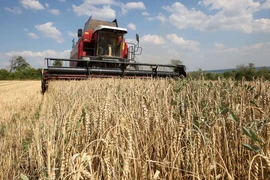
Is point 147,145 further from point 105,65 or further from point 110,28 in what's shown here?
point 110,28

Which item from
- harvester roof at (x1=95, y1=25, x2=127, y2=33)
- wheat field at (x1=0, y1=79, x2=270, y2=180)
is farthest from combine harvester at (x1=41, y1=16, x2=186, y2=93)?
wheat field at (x1=0, y1=79, x2=270, y2=180)

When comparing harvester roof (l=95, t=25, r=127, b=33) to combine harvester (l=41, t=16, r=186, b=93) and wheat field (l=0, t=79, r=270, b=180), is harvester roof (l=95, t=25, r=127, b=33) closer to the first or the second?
combine harvester (l=41, t=16, r=186, b=93)

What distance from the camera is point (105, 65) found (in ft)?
22.2

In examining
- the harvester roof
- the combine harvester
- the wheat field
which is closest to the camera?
the wheat field

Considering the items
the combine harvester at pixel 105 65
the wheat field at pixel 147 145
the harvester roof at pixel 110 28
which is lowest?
the wheat field at pixel 147 145

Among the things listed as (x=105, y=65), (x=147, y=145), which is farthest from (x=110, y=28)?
(x=147, y=145)

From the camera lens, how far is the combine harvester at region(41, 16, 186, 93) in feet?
20.3

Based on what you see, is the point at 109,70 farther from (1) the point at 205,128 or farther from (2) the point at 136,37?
(1) the point at 205,128

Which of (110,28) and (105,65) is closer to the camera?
(105,65)

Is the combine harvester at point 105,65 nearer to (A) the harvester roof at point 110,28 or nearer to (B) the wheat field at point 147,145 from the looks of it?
(A) the harvester roof at point 110,28

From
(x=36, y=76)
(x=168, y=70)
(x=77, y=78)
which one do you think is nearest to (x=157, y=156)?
(x=77, y=78)

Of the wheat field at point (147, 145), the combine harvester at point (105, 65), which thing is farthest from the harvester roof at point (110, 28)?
the wheat field at point (147, 145)

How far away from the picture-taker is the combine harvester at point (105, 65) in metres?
6.19

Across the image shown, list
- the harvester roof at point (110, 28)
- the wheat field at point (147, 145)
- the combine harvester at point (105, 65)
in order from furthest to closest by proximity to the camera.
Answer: the harvester roof at point (110, 28)
the combine harvester at point (105, 65)
the wheat field at point (147, 145)
